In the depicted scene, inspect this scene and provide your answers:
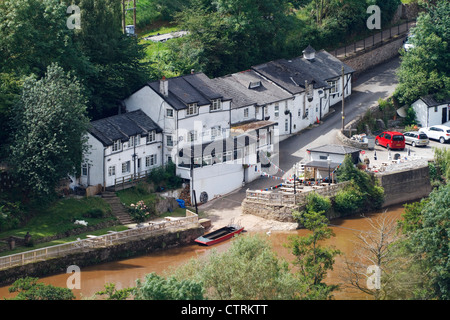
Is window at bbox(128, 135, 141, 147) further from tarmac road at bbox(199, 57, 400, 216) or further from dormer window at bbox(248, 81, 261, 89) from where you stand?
dormer window at bbox(248, 81, 261, 89)

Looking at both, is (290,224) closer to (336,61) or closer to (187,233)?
(187,233)

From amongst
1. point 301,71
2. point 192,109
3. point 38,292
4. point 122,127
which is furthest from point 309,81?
point 38,292

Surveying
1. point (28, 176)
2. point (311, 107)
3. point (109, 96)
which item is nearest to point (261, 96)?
point (311, 107)

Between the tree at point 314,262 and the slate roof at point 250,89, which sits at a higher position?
the slate roof at point 250,89

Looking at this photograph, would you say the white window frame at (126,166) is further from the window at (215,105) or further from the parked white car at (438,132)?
the parked white car at (438,132)

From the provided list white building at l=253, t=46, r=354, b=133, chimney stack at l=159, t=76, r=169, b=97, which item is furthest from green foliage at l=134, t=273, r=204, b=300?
white building at l=253, t=46, r=354, b=133

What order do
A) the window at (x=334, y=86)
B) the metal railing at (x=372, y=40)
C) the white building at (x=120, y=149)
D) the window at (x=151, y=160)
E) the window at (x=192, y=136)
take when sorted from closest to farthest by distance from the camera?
the white building at (x=120, y=149) → the window at (x=151, y=160) → the window at (x=192, y=136) → the window at (x=334, y=86) → the metal railing at (x=372, y=40)

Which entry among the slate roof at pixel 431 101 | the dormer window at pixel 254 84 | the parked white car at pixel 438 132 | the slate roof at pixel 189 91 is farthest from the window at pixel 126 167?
the slate roof at pixel 431 101
